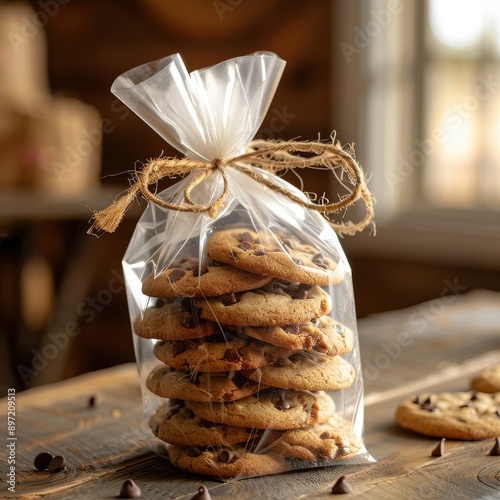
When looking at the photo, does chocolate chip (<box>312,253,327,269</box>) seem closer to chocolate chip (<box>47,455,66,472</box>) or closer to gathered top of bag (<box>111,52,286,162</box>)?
gathered top of bag (<box>111,52,286,162</box>)

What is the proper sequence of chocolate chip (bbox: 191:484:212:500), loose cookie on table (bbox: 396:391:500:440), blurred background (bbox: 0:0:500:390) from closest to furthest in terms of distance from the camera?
chocolate chip (bbox: 191:484:212:500) < loose cookie on table (bbox: 396:391:500:440) < blurred background (bbox: 0:0:500:390)

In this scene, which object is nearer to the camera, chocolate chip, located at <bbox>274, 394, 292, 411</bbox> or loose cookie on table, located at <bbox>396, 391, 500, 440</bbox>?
chocolate chip, located at <bbox>274, 394, 292, 411</bbox>

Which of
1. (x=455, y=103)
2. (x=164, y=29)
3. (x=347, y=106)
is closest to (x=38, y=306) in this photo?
(x=164, y=29)

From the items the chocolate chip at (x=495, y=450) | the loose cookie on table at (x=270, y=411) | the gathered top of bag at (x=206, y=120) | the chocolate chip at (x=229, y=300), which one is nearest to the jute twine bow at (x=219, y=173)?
the gathered top of bag at (x=206, y=120)

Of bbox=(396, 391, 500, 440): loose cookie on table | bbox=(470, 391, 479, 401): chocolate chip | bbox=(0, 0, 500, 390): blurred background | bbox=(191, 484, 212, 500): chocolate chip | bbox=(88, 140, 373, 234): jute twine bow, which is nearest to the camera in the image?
bbox=(191, 484, 212, 500): chocolate chip

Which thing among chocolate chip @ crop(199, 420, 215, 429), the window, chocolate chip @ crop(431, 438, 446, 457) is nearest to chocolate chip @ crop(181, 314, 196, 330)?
chocolate chip @ crop(199, 420, 215, 429)

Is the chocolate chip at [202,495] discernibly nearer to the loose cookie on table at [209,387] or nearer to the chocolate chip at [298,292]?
the loose cookie on table at [209,387]
